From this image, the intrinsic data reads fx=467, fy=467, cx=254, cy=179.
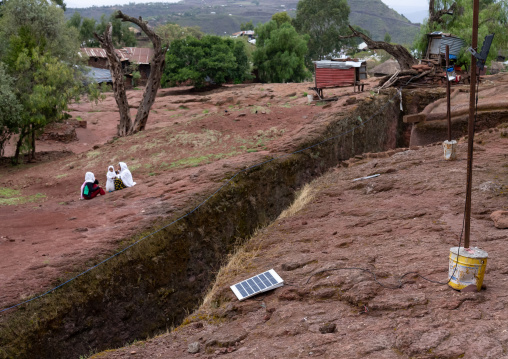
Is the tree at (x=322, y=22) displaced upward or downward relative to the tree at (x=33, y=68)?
upward

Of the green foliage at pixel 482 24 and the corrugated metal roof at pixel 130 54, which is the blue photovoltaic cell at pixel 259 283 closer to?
the green foliage at pixel 482 24

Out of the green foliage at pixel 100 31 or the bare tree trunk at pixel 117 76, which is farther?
the green foliage at pixel 100 31

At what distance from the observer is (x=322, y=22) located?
175 feet

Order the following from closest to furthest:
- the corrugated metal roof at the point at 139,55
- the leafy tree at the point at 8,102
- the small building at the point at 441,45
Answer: the leafy tree at the point at 8,102
the small building at the point at 441,45
the corrugated metal roof at the point at 139,55

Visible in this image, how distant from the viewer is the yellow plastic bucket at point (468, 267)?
14.9ft

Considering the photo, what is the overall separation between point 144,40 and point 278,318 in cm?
7525

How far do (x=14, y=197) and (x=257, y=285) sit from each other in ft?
27.4

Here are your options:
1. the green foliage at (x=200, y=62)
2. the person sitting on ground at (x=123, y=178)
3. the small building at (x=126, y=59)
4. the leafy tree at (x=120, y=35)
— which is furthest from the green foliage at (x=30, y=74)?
the leafy tree at (x=120, y=35)

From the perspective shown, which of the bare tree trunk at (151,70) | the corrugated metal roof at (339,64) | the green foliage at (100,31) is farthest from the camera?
the green foliage at (100,31)

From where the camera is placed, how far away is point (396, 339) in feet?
13.4

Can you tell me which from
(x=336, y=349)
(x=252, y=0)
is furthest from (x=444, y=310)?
(x=252, y=0)

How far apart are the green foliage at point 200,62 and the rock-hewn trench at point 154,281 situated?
20.6 meters

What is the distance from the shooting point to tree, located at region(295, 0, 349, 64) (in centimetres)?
5272

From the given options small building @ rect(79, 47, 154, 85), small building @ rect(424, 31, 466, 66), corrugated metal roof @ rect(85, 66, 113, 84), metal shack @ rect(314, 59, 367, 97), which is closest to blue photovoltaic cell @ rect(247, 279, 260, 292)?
metal shack @ rect(314, 59, 367, 97)
